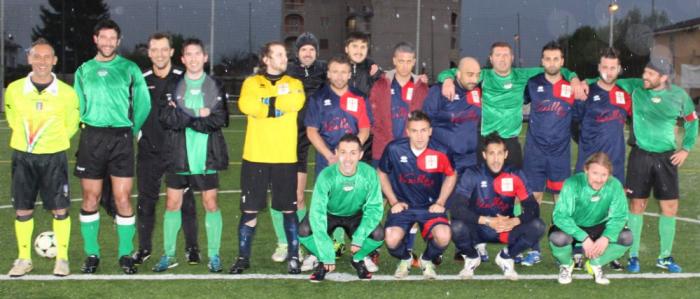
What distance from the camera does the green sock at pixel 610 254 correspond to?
18.9ft

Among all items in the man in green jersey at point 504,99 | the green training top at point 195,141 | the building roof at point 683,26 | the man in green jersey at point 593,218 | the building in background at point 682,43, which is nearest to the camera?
the man in green jersey at point 593,218

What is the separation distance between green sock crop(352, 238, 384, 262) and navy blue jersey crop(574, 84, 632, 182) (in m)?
1.88

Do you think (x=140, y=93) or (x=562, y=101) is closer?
(x=140, y=93)

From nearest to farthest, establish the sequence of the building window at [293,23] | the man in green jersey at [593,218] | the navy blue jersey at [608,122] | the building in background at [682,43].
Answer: the man in green jersey at [593,218], the navy blue jersey at [608,122], the building in background at [682,43], the building window at [293,23]

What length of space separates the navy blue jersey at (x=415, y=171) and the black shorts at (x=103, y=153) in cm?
197

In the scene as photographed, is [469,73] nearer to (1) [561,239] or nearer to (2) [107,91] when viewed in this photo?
(1) [561,239]

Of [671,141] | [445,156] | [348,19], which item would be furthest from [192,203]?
[348,19]

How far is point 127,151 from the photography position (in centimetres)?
588

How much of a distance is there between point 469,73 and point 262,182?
1920 millimetres

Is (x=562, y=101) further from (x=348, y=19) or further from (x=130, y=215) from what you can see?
(x=348, y=19)

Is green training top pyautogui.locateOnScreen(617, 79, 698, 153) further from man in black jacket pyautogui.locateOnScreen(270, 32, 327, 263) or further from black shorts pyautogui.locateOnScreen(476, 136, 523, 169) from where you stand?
man in black jacket pyautogui.locateOnScreen(270, 32, 327, 263)

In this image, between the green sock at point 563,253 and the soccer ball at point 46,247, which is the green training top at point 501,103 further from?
the soccer ball at point 46,247

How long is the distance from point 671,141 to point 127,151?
4.28m

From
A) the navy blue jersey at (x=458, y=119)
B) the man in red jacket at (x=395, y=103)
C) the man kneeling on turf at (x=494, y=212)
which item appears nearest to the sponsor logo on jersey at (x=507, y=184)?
the man kneeling on turf at (x=494, y=212)
